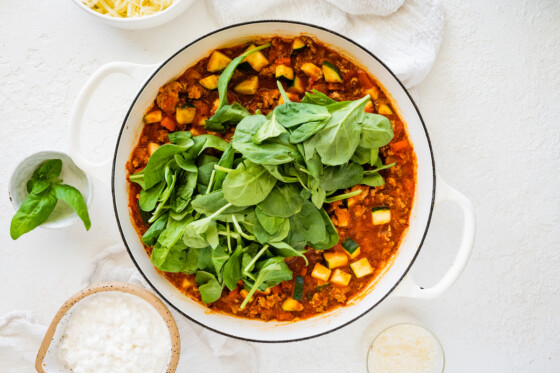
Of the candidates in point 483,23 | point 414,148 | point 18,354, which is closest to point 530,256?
point 414,148

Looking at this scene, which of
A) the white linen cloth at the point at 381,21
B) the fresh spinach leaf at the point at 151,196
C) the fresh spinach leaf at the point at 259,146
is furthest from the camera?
the white linen cloth at the point at 381,21

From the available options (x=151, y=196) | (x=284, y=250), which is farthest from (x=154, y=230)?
(x=284, y=250)

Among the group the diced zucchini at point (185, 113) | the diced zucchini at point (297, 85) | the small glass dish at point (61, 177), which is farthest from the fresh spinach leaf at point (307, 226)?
the small glass dish at point (61, 177)

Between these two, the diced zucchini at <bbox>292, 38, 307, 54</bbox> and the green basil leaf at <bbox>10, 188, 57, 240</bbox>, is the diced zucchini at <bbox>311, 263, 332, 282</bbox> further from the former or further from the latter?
the green basil leaf at <bbox>10, 188, 57, 240</bbox>

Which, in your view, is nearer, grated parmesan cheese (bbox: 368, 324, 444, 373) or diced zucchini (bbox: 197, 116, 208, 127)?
diced zucchini (bbox: 197, 116, 208, 127)

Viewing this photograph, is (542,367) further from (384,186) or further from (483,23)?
(483,23)

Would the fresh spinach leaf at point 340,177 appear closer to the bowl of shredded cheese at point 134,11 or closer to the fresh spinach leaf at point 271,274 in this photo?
the fresh spinach leaf at point 271,274

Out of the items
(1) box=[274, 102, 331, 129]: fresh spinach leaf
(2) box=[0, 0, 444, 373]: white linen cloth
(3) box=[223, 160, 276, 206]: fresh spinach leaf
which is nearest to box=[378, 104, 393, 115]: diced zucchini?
(2) box=[0, 0, 444, 373]: white linen cloth

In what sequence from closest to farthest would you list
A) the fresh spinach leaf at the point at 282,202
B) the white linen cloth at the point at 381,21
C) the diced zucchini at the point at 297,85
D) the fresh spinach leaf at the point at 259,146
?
1. the fresh spinach leaf at the point at 259,146
2. the fresh spinach leaf at the point at 282,202
3. the diced zucchini at the point at 297,85
4. the white linen cloth at the point at 381,21
